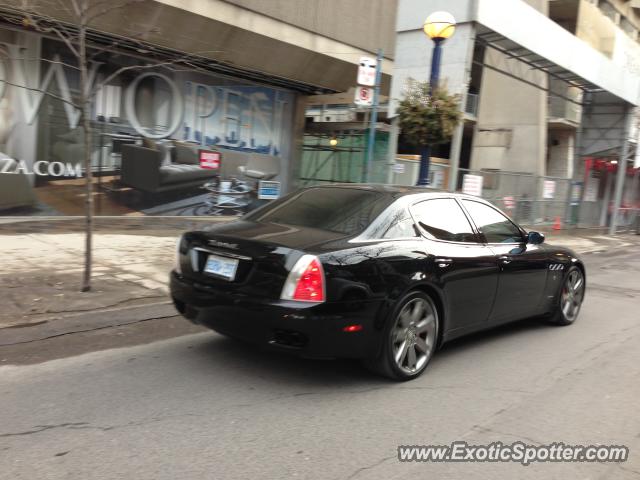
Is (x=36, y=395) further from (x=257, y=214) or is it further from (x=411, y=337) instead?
(x=411, y=337)

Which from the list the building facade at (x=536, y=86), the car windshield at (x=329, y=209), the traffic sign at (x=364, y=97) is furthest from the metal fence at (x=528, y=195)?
the car windshield at (x=329, y=209)

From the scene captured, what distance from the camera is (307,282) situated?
393 centimetres

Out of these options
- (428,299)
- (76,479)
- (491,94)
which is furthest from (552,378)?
(491,94)

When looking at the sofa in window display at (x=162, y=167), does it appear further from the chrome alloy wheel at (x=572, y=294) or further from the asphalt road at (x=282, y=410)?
the chrome alloy wheel at (x=572, y=294)

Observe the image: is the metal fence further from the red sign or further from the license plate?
the license plate

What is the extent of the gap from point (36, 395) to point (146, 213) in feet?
32.6

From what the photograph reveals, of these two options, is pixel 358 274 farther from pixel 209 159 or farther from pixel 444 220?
pixel 209 159

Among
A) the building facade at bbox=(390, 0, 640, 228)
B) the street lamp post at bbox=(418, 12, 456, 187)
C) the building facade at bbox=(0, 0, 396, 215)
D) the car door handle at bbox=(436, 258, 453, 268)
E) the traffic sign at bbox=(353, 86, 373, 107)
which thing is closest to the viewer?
the car door handle at bbox=(436, 258, 453, 268)

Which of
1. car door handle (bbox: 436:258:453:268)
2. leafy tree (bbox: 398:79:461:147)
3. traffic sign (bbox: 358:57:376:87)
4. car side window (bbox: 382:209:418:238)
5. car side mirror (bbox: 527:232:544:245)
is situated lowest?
car door handle (bbox: 436:258:453:268)

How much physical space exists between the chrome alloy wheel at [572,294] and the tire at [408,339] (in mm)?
2553

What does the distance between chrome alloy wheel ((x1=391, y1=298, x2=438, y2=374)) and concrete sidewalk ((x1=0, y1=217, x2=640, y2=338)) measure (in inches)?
75.7

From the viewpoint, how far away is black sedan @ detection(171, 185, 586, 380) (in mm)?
3975

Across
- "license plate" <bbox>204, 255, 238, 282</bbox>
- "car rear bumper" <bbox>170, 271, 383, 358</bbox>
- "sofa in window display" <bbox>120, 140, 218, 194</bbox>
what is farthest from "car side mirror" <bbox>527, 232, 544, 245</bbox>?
"sofa in window display" <bbox>120, 140, 218, 194</bbox>

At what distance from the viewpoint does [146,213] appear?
13477 mm
